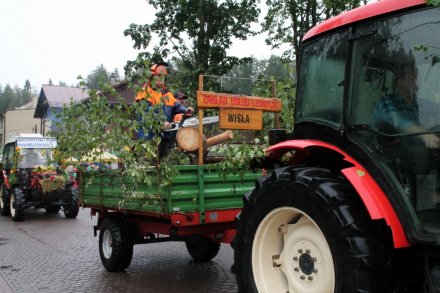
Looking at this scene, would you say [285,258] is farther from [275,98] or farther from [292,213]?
[275,98]

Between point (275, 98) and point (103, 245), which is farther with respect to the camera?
point (103, 245)

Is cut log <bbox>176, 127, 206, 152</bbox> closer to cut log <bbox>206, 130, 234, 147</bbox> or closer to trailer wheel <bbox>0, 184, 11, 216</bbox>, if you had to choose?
cut log <bbox>206, 130, 234, 147</bbox>

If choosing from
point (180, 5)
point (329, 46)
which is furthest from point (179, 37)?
point (329, 46)

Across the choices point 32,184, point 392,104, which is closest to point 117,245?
point 392,104

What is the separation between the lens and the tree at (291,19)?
2033cm

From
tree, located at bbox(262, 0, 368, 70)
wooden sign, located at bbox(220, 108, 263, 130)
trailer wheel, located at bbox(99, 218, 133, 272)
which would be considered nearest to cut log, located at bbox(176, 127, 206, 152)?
wooden sign, located at bbox(220, 108, 263, 130)

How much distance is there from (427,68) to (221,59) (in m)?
24.7

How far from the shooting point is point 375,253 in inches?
110

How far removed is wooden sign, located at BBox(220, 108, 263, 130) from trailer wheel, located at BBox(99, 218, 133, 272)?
199cm

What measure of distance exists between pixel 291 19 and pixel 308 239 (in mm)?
18933

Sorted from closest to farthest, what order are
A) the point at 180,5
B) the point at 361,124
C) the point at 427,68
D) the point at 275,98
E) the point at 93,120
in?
the point at 427,68 → the point at 361,124 → the point at 275,98 → the point at 93,120 → the point at 180,5

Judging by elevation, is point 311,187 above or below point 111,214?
above

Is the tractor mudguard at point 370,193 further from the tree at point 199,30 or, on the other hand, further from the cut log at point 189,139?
the tree at point 199,30

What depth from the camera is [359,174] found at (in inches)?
120
